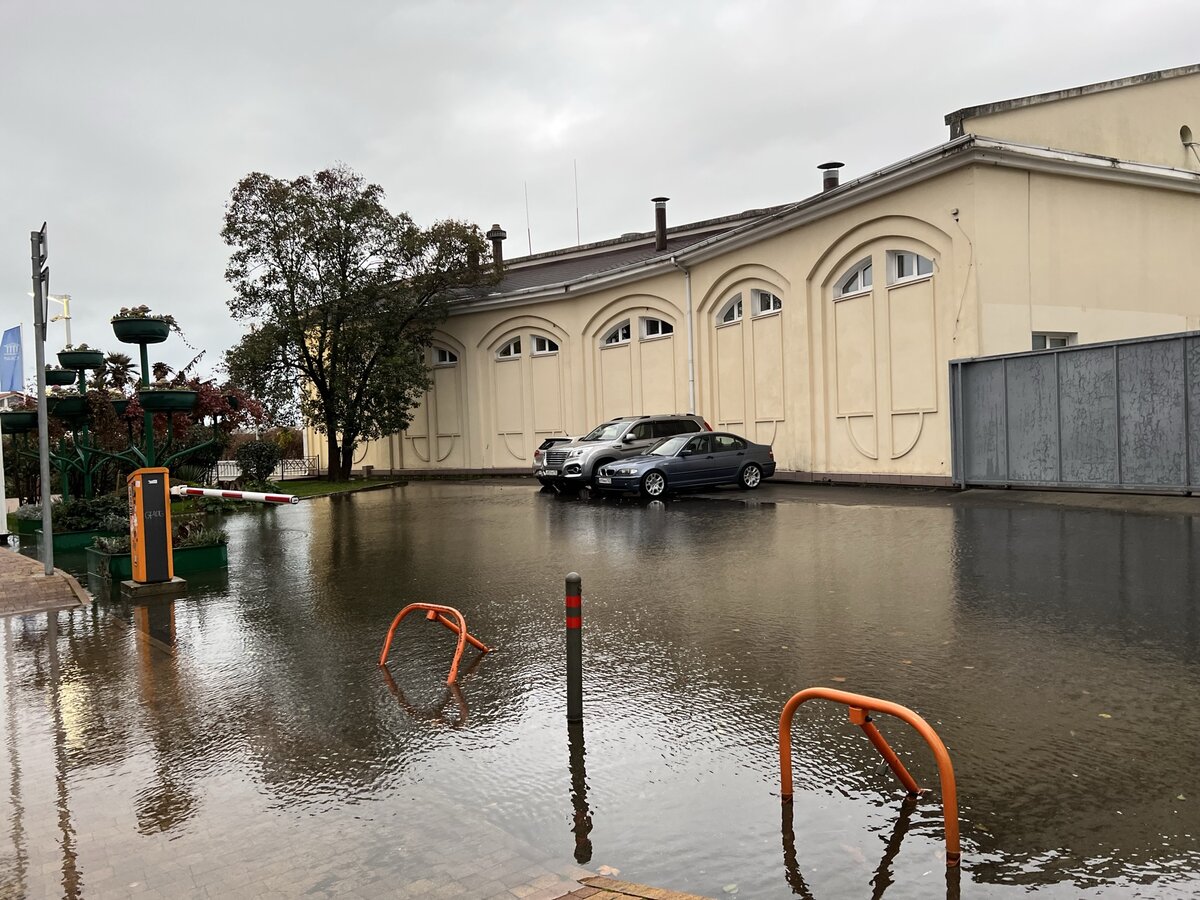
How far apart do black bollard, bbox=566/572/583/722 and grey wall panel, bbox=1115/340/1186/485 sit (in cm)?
1446

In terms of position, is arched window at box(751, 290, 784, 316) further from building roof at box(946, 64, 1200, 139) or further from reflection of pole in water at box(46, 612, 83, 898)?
reflection of pole in water at box(46, 612, 83, 898)

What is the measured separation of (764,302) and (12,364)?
1809cm

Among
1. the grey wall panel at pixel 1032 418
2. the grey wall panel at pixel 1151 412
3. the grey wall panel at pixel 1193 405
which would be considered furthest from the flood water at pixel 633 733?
the grey wall panel at pixel 1032 418

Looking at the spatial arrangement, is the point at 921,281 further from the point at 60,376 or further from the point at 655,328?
the point at 60,376

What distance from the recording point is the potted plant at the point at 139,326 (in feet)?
38.3

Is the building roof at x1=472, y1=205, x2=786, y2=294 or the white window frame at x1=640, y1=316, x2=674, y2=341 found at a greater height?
the building roof at x1=472, y1=205, x2=786, y2=294

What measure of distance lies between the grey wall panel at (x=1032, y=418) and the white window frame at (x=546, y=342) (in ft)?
58.0

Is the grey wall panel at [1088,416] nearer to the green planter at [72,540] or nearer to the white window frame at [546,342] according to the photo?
the green planter at [72,540]

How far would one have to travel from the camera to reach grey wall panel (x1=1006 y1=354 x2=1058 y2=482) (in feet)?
58.9

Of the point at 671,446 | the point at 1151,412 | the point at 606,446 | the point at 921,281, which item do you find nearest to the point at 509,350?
the point at 606,446

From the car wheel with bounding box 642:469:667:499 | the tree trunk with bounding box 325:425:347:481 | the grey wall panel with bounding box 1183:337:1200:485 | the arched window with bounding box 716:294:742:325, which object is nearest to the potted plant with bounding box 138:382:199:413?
the car wheel with bounding box 642:469:667:499

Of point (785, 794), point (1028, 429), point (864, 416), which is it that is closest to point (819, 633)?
point (785, 794)

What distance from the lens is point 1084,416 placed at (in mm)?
17328

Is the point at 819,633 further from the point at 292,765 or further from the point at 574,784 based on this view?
the point at 292,765
